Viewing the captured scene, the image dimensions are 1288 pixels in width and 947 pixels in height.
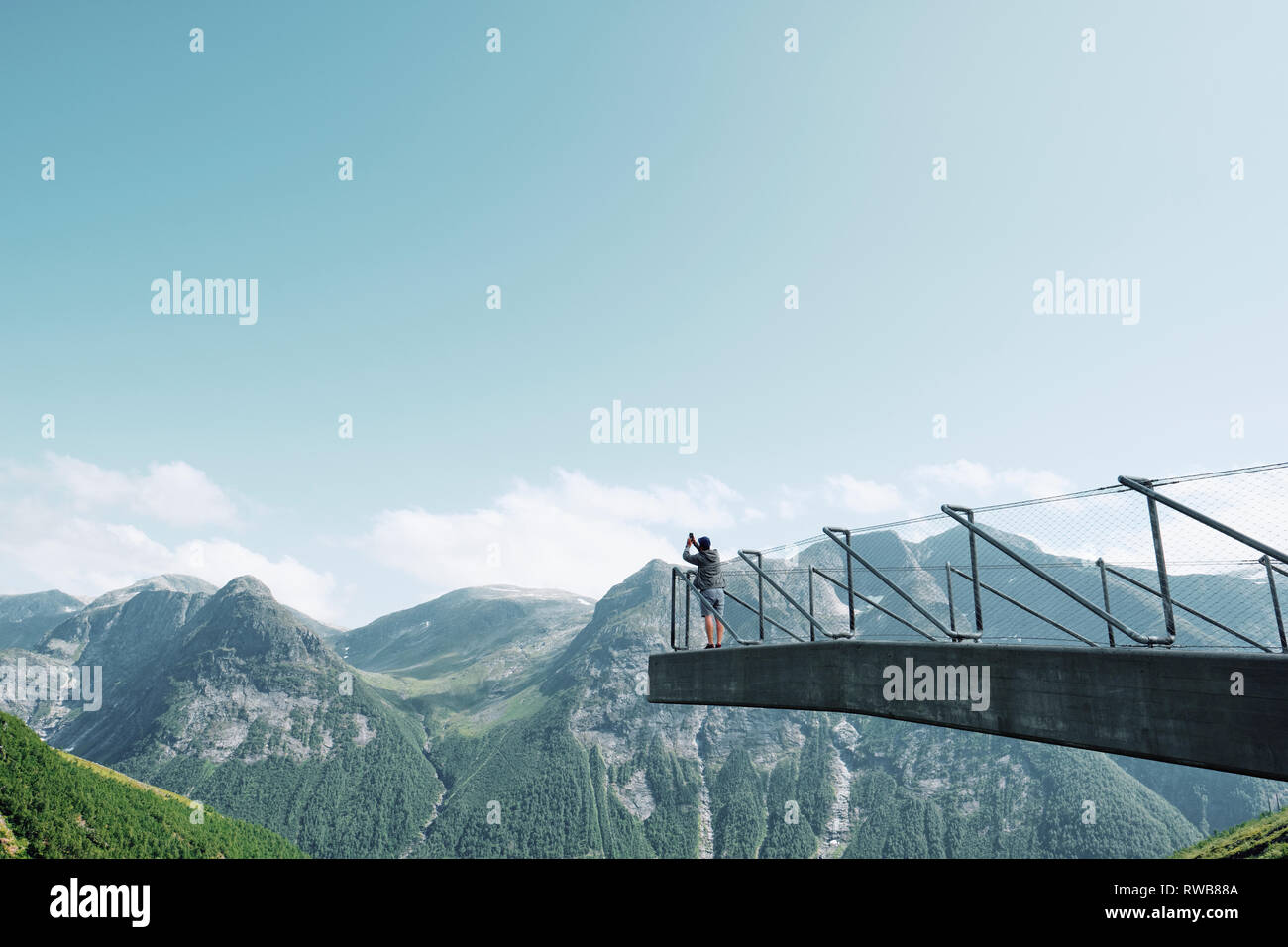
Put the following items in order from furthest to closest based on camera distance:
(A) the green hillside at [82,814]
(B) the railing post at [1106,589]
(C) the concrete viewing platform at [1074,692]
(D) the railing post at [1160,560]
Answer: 1. (A) the green hillside at [82,814]
2. (B) the railing post at [1106,589]
3. (D) the railing post at [1160,560]
4. (C) the concrete viewing platform at [1074,692]

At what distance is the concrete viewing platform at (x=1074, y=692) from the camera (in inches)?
351

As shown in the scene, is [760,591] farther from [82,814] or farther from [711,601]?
[82,814]

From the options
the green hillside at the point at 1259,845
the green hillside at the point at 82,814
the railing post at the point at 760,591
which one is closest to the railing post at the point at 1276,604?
the railing post at the point at 760,591

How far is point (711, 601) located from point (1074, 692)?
9.17m

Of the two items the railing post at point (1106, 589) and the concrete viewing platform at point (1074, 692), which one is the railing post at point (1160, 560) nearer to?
the concrete viewing platform at point (1074, 692)

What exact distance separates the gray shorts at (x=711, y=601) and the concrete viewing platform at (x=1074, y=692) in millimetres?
2549

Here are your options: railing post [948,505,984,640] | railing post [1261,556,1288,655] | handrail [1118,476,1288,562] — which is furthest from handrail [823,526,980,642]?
railing post [1261,556,1288,655]

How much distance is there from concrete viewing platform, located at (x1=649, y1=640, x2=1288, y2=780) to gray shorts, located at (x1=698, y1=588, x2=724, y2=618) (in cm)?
255

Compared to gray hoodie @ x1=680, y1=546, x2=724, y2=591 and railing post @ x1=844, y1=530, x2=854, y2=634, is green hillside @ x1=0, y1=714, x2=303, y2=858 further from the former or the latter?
railing post @ x1=844, y1=530, x2=854, y2=634

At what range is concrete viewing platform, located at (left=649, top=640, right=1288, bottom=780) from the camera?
8.92 m

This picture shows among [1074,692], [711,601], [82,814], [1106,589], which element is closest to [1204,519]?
[1074,692]
